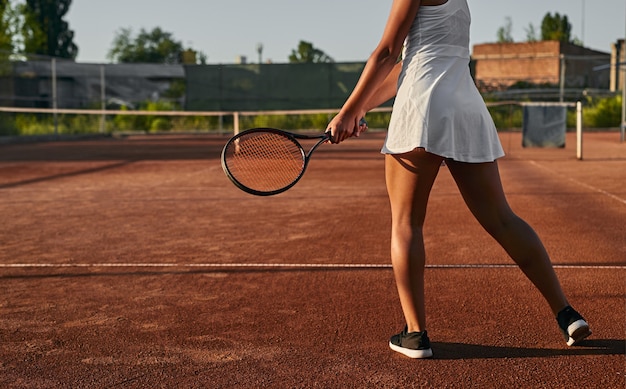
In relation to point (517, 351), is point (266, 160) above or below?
above

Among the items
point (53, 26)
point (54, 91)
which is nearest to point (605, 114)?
point (54, 91)

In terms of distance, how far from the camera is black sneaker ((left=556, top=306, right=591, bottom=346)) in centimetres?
349

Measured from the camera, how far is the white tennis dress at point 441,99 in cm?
324

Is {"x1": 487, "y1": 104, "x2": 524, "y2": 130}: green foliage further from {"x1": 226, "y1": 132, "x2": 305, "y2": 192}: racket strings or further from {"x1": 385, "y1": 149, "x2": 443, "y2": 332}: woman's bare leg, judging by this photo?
{"x1": 385, "y1": 149, "x2": 443, "y2": 332}: woman's bare leg

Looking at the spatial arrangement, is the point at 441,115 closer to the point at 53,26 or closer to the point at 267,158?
the point at 267,158

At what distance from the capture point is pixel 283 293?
4.70m

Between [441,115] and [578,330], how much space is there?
1.06m

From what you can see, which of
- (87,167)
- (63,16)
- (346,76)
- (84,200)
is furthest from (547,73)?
(84,200)

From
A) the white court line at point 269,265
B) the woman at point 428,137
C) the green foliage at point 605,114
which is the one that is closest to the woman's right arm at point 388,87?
the woman at point 428,137

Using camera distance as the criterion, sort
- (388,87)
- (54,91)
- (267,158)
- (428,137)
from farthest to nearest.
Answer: (54,91) < (267,158) < (388,87) < (428,137)

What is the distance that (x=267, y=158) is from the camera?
4449mm

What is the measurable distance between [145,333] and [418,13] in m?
1.87

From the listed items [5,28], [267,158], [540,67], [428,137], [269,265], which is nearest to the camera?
[428,137]

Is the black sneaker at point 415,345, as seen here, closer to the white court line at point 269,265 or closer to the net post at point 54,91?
A: the white court line at point 269,265
